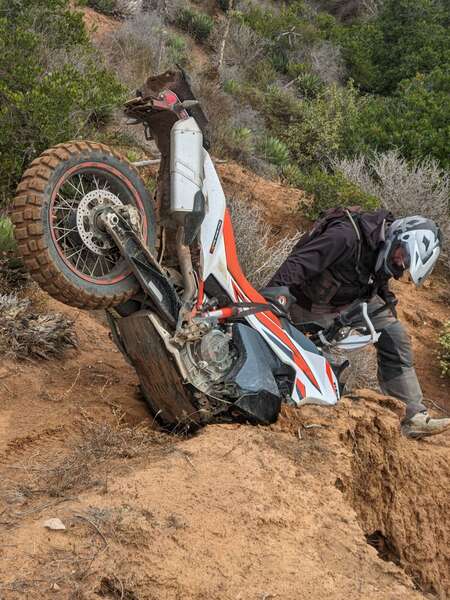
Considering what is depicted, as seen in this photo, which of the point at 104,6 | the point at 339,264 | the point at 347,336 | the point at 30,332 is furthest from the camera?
the point at 104,6

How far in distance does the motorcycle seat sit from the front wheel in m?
0.99

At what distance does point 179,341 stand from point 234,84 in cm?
1204

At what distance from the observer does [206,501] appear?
10.4 feet

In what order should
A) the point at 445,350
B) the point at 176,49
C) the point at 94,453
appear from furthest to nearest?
the point at 176,49
the point at 445,350
the point at 94,453

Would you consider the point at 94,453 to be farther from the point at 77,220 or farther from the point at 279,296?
the point at 279,296

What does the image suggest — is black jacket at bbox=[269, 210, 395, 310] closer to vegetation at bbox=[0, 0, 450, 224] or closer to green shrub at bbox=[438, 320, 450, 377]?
vegetation at bbox=[0, 0, 450, 224]

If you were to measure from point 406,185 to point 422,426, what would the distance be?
296 inches

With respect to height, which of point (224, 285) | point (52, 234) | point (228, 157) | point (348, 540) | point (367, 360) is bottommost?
point (367, 360)

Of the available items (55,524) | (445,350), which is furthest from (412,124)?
(55,524)

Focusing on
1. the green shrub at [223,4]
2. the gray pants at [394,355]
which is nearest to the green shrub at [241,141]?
the gray pants at [394,355]

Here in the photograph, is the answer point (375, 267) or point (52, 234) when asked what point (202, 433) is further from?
point (375, 267)

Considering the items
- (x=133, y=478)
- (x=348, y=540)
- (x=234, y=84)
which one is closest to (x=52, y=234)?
(x=133, y=478)

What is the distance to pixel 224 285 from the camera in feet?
14.2

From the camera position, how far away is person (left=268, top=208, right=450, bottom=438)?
5.02 metres
